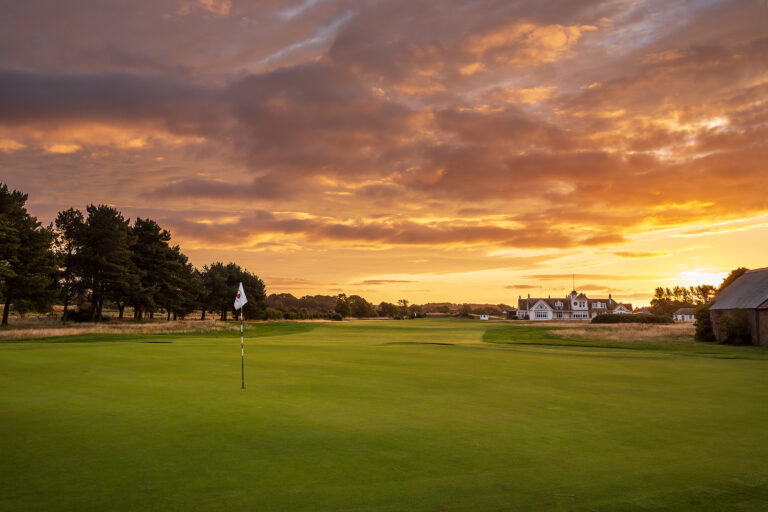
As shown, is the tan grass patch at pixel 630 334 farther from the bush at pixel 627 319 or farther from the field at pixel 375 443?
the field at pixel 375 443

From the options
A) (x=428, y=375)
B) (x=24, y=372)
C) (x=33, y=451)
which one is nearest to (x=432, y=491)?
(x=33, y=451)

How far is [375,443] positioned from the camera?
31.7 feet

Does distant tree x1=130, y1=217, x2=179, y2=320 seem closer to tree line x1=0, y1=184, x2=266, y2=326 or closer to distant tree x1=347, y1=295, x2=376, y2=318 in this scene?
tree line x1=0, y1=184, x2=266, y2=326

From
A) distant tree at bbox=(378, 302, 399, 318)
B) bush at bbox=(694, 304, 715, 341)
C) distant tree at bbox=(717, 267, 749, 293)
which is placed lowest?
bush at bbox=(694, 304, 715, 341)

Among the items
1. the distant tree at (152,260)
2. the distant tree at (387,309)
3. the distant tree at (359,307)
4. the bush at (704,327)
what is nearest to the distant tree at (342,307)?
the distant tree at (359,307)

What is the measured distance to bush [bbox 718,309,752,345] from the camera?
1960 inches

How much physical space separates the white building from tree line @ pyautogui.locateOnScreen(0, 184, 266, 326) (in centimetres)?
10726

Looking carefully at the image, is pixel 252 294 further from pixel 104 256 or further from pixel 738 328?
pixel 738 328

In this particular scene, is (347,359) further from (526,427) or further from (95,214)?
(95,214)

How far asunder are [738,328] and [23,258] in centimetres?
7321

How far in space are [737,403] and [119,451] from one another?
15358mm

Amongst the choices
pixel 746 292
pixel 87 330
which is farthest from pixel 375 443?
pixel 746 292

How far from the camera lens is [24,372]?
63.9 ft

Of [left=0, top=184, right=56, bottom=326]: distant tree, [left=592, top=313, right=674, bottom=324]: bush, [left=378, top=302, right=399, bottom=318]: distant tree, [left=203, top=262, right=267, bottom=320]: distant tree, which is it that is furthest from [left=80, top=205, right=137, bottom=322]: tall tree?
[left=378, top=302, right=399, bottom=318]: distant tree
